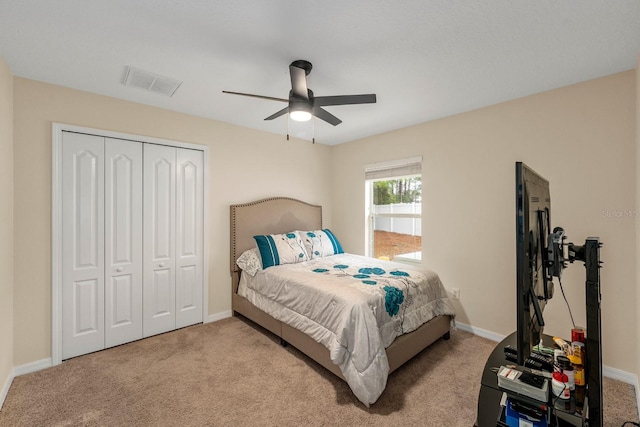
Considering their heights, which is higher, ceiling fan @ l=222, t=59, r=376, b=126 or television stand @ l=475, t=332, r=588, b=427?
ceiling fan @ l=222, t=59, r=376, b=126

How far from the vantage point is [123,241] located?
2844 mm

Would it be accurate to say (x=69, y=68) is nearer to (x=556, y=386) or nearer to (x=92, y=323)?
(x=92, y=323)

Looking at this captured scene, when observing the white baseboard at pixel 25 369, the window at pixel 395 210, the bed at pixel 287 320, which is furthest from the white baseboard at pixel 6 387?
the window at pixel 395 210

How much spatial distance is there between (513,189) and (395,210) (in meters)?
1.50

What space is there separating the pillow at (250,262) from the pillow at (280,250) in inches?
3.2

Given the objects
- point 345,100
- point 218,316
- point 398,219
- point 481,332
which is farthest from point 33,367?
point 481,332

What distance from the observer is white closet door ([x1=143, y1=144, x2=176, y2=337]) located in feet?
9.80

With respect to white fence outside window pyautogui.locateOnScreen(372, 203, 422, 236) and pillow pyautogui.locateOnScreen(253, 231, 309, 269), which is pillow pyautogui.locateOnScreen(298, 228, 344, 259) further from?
white fence outside window pyautogui.locateOnScreen(372, 203, 422, 236)

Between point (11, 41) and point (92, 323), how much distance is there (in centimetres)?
230

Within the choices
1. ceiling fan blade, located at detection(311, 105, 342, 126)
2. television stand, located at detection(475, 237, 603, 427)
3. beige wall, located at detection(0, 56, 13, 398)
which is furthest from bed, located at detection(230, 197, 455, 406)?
beige wall, located at detection(0, 56, 13, 398)

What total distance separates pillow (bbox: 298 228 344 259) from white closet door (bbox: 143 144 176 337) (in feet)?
5.10

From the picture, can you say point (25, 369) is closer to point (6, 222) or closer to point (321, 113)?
point (6, 222)

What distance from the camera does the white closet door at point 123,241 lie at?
109 inches

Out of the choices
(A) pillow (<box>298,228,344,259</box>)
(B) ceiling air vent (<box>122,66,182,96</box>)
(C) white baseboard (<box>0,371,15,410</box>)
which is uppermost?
(B) ceiling air vent (<box>122,66,182,96</box>)
